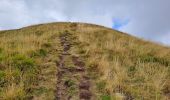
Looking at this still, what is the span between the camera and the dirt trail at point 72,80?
11289 millimetres

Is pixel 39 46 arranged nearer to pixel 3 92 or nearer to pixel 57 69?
pixel 57 69

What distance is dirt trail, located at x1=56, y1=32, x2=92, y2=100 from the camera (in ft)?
37.0

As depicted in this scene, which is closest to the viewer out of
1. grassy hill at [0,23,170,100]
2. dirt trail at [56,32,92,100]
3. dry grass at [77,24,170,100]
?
dirt trail at [56,32,92,100]

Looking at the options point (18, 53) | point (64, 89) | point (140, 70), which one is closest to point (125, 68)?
point (140, 70)

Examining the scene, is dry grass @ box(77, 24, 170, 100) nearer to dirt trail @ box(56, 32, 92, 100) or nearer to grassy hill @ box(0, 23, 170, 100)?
grassy hill @ box(0, 23, 170, 100)

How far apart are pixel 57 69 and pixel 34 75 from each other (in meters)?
1.39

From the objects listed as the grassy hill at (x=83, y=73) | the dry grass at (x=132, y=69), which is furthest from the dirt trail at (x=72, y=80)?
the dry grass at (x=132, y=69)

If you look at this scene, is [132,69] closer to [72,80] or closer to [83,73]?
[83,73]

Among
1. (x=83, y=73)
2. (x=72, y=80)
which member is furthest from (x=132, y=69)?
(x=72, y=80)

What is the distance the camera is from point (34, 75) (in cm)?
1288

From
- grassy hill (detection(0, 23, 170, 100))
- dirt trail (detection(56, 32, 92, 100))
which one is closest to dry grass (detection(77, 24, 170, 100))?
grassy hill (detection(0, 23, 170, 100))

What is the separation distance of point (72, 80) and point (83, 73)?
3.33ft

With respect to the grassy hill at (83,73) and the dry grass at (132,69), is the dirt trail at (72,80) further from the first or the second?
the dry grass at (132,69)

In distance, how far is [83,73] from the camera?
537 inches
